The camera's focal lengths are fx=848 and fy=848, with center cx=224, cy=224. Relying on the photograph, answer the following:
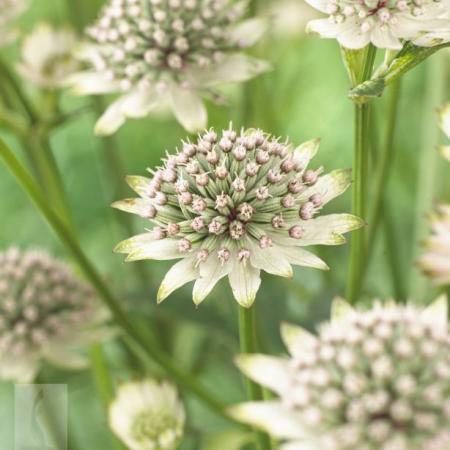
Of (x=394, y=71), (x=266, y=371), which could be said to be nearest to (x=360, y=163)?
(x=394, y=71)

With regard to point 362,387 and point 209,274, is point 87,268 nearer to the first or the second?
point 209,274

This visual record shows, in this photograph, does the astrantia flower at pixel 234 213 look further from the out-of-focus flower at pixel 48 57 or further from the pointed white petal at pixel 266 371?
the out-of-focus flower at pixel 48 57

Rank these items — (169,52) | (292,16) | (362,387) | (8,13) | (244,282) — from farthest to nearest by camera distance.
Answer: (292,16) < (8,13) < (169,52) < (244,282) < (362,387)

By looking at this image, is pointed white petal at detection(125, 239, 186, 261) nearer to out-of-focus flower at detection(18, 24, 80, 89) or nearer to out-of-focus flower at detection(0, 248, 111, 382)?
out-of-focus flower at detection(0, 248, 111, 382)

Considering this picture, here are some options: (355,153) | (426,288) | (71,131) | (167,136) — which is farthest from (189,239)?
(71,131)

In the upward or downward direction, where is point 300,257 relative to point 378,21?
downward

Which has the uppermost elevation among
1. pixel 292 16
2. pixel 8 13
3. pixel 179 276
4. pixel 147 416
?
pixel 292 16
